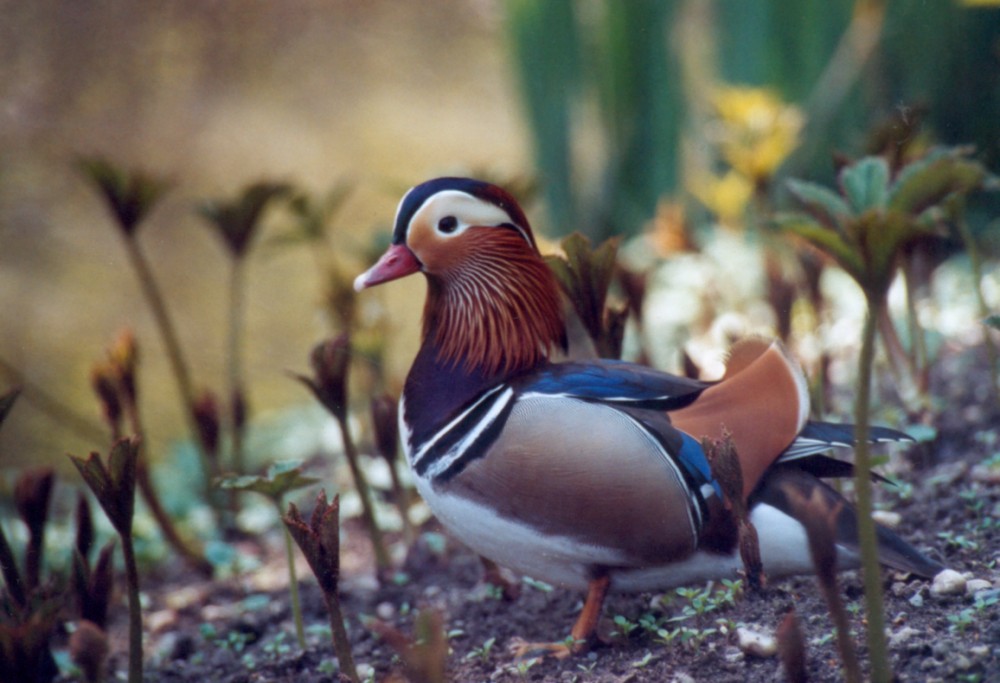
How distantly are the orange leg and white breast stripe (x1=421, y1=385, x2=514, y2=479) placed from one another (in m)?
0.34

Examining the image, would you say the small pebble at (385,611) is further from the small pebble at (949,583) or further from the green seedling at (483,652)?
the small pebble at (949,583)

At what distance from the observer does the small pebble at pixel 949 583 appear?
1.75 m

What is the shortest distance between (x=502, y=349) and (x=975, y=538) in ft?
3.31

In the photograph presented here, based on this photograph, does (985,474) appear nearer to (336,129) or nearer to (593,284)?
(593,284)

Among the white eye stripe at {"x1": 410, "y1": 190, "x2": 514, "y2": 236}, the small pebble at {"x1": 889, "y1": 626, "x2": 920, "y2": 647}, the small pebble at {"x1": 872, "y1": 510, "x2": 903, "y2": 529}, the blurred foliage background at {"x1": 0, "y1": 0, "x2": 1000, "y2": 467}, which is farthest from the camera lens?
the blurred foliage background at {"x1": 0, "y1": 0, "x2": 1000, "y2": 467}

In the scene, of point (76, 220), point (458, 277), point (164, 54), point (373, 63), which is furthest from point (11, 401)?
point (373, 63)

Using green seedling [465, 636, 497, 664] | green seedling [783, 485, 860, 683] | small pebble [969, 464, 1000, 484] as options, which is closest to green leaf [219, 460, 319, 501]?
green seedling [465, 636, 497, 664]

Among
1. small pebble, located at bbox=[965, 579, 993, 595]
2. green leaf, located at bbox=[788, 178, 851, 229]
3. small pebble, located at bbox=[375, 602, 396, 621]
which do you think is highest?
green leaf, located at bbox=[788, 178, 851, 229]

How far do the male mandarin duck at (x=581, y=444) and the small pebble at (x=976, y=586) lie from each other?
14cm

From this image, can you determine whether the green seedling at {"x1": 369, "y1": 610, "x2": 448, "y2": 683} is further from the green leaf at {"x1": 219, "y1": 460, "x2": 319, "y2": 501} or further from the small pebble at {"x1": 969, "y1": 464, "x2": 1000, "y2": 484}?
the small pebble at {"x1": 969, "y1": 464, "x2": 1000, "y2": 484}

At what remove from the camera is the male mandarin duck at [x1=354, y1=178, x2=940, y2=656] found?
1719mm

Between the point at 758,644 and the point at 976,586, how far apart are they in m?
0.41

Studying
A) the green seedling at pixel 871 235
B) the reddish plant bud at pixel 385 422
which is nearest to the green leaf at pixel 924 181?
the green seedling at pixel 871 235

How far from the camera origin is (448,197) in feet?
6.14
